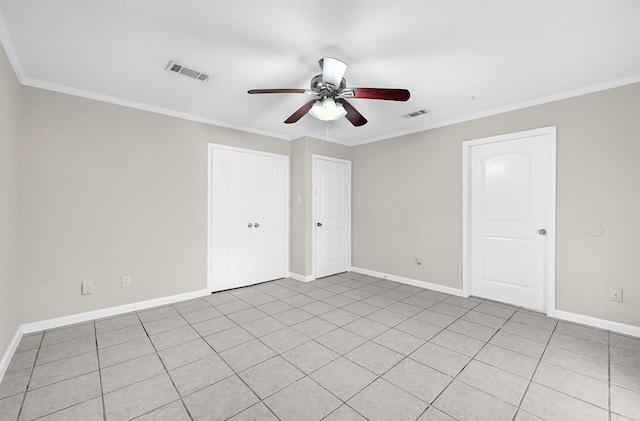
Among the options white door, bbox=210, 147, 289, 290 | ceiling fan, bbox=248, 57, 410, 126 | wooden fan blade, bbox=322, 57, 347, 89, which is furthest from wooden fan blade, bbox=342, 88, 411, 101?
white door, bbox=210, 147, 289, 290

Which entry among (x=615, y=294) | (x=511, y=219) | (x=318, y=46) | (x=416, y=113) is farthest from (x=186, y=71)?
(x=615, y=294)

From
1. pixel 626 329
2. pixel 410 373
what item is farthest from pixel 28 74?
pixel 626 329

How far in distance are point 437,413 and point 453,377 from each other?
0.42m

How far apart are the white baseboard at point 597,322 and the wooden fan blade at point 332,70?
3.37 metres

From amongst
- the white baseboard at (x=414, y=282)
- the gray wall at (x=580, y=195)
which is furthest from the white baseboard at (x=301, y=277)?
the gray wall at (x=580, y=195)

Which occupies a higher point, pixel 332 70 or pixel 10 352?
pixel 332 70

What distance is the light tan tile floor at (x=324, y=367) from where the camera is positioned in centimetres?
165

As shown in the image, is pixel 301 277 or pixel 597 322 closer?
pixel 597 322

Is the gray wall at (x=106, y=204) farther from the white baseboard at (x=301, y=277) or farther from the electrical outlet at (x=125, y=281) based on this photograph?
the white baseboard at (x=301, y=277)

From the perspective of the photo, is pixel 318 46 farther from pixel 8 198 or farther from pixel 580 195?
pixel 580 195

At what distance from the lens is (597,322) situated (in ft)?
9.08

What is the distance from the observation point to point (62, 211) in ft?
9.14

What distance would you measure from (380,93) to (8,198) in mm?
3104

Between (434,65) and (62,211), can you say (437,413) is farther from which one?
(62,211)
